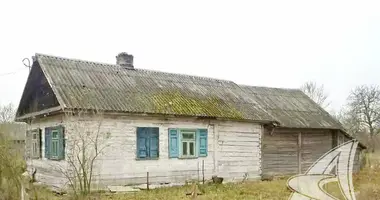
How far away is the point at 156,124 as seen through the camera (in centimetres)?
1468

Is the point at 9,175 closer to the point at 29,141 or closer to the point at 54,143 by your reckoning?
the point at 54,143

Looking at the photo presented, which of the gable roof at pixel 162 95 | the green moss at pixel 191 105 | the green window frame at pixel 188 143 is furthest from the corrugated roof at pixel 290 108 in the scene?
the green window frame at pixel 188 143

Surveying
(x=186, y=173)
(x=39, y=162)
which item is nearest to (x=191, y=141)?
(x=186, y=173)

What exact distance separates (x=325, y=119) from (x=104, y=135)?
39.8 feet

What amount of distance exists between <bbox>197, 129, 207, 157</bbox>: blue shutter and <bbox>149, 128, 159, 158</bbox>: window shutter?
1.78m

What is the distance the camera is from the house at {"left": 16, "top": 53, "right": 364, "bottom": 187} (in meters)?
13.8

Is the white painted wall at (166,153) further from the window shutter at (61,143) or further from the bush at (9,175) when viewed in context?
the bush at (9,175)

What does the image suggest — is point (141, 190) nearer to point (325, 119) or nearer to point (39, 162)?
point (39, 162)

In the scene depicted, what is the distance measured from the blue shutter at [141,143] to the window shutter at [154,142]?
0.73 ft

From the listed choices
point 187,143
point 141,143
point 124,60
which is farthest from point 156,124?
point 124,60

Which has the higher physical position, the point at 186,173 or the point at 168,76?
the point at 168,76

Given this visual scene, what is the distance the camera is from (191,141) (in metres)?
15.5

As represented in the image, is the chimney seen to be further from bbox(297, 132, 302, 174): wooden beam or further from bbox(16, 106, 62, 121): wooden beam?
bbox(297, 132, 302, 174): wooden beam

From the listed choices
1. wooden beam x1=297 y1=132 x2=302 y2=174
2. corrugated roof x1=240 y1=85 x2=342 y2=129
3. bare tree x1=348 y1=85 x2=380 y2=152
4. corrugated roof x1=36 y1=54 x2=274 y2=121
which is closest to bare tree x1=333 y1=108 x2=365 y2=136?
bare tree x1=348 y1=85 x2=380 y2=152
